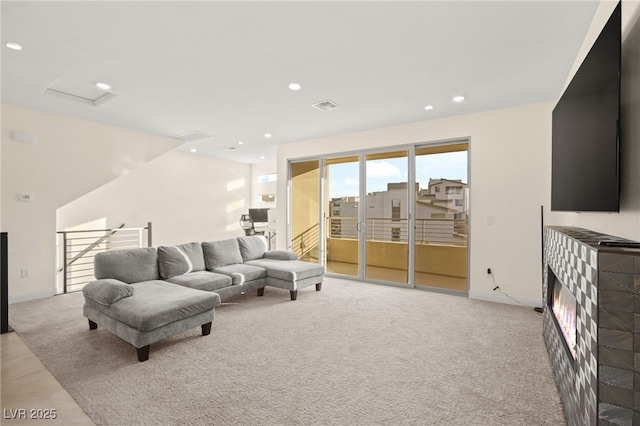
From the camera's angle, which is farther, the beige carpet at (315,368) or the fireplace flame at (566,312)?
the beige carpet at (315,368)

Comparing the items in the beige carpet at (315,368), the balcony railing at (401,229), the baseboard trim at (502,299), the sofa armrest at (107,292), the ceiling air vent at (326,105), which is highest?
the ceiling air vent at (326,105)

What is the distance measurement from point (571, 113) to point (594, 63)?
467mm

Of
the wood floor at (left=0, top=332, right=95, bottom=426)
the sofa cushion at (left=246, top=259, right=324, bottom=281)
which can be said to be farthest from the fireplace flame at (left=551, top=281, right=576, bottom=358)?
the sofa cushion at (left=246, top=259, right=324, bottom=281)

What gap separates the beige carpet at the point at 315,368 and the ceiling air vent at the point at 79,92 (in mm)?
2663

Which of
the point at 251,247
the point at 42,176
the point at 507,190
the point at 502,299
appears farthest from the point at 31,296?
the point at 507,190

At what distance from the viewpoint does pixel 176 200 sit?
23.7 ft

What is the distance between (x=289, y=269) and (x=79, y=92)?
3.44m

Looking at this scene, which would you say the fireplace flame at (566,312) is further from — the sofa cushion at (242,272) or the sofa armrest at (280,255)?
the sofa armrest at (280,255)

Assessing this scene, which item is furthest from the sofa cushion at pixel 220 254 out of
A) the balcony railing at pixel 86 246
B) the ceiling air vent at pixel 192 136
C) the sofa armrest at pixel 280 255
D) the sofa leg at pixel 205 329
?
the ceiling air vent at pixel 192 136

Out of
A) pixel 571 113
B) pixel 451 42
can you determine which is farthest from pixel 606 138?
pixel 451 42

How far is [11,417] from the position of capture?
1.07 meters

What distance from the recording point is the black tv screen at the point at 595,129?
1618 mm

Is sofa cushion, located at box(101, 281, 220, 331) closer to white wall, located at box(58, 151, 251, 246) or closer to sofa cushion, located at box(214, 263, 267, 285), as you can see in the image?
sofa cushion, located at box(214, 263, 267, 285)

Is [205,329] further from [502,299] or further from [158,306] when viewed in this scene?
[502,299]
